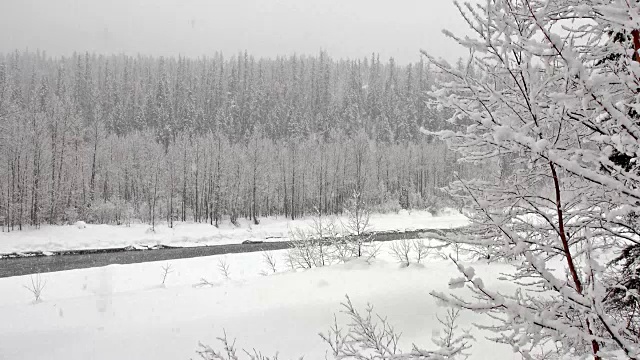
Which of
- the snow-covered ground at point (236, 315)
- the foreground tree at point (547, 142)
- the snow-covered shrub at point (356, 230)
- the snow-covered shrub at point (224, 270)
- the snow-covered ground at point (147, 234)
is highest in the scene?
the foreground tree at point (547, 142)

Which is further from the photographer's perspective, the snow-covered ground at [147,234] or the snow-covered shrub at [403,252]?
the snow-covered ground at [147,234]

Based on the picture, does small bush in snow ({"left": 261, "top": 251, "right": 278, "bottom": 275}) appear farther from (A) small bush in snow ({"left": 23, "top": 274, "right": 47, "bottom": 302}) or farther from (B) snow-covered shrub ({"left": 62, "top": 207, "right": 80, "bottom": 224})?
(B) snow-covered shrub ({"left": 62, "top": 207, "right": 80, "bottom": 224})

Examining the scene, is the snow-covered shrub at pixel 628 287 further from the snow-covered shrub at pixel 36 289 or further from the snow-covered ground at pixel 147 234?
the snow-covered ground at pixel 147 234

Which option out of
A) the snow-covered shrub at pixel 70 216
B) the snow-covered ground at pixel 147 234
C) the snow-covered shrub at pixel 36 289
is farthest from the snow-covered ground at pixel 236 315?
the snow-covered shrub at pixel 70 216

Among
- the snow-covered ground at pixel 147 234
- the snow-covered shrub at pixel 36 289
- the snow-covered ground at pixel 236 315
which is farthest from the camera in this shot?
the snow-covered ground at pixel 147 234

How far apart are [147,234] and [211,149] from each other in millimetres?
18444

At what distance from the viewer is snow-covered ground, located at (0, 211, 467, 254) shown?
32125 mm

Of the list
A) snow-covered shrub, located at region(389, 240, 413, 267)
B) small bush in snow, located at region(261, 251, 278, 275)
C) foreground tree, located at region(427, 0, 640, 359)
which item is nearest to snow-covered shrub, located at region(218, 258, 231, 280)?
small bush in snow, located at region(261, 251, 278, 275)

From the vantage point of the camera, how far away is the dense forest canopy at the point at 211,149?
1650 inches

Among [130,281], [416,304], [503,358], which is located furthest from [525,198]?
[130,281]

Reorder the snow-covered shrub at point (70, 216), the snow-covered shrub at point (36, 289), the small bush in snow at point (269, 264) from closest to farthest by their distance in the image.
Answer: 1. the snow-covered shrub at point (36, 289)
2. the small bush in snow at point (269, 264)
3. the snow-covered shrub at point (70, 216)

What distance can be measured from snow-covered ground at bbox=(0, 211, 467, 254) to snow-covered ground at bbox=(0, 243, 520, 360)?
455 inches

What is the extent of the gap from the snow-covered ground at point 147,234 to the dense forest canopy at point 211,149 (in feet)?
15.2

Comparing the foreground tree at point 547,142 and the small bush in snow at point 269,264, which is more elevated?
the foreground tree at point 547,142
